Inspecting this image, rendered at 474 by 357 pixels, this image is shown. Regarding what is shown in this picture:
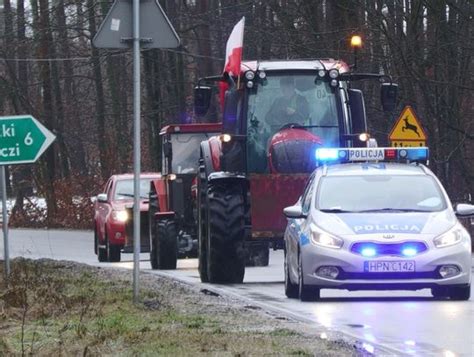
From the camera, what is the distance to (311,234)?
1644 centimetres

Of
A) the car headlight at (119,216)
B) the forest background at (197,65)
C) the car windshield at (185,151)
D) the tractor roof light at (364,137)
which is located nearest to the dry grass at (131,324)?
the tractor roof light at (364,137)

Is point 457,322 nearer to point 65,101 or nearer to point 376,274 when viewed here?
point 376,274

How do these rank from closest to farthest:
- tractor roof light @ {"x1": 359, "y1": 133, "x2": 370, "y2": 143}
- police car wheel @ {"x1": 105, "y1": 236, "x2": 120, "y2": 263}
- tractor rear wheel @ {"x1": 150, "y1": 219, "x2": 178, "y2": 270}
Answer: tractor roof light @ {"x1": 359, "y1": 133, "x2": 370, "y2": 143} < tractor rear wheel @ {"x1": 150, "y1": 219, "x2": 178, "y2": 270} < police car wheel @ {"x1": 105, "y1": 236, "x2": 120, "y2": 263}

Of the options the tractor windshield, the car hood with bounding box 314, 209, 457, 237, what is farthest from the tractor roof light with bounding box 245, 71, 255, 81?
the car hood with bounding box 314, 209, 457, 237

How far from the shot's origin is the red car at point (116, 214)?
31.0 m

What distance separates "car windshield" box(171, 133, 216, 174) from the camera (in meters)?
28.0

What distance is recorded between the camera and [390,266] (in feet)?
52.6

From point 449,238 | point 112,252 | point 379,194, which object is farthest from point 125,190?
point 449,238

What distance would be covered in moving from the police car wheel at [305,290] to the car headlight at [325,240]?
306 mm

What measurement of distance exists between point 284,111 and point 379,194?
413 cm

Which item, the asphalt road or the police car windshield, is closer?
the asphalt road

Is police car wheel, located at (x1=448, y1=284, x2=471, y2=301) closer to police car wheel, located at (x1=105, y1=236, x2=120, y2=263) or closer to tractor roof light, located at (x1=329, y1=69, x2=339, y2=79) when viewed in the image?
tractor roof light, located at (x1=329, y1=69, x2=339, y2=79)

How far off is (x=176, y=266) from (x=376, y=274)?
440 inches

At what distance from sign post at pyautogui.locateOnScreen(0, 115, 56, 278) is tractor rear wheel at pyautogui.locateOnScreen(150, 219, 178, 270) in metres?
4.95
